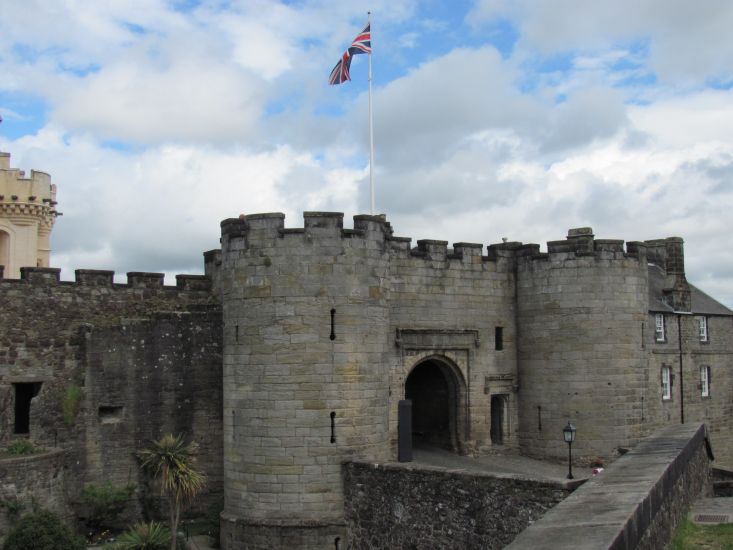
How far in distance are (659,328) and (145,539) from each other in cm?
2106

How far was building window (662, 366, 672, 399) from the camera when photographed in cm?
3150

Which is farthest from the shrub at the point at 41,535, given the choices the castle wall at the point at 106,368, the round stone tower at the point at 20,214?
the round stone tower at the point at 20,214

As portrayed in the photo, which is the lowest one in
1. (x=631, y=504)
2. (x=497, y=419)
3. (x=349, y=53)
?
(x=497, y=419)

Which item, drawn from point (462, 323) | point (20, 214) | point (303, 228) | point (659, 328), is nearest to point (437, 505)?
point (303, 228)

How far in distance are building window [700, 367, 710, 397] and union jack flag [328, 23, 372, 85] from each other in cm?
1970

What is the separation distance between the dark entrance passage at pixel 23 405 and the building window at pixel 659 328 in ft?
72.6

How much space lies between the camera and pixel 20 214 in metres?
32.8

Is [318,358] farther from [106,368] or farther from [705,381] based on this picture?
[705,381]

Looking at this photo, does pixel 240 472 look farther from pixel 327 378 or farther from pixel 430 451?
pixel 430 451

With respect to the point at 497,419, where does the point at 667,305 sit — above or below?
above

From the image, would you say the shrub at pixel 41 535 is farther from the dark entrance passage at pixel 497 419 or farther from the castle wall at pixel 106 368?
the dark entrance passage at pixel 497 419

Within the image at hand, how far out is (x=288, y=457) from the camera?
60.6 feet

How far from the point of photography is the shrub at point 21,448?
19.5 metres

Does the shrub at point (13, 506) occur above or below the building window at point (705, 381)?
below
